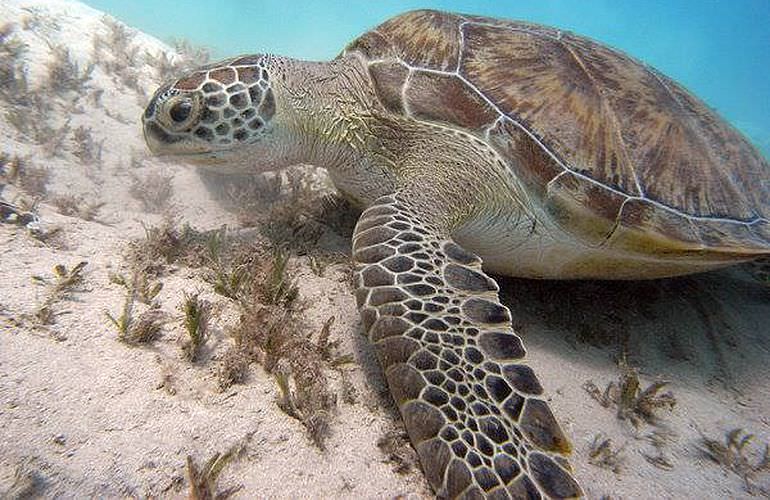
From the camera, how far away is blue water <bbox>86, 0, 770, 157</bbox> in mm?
44344

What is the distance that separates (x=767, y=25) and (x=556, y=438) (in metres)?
126

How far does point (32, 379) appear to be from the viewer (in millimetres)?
1298

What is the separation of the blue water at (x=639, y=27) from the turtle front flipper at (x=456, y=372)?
36.1m

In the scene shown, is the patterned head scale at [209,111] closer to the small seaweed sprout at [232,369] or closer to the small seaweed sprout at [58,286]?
the small seaweed sprout at [58,286]

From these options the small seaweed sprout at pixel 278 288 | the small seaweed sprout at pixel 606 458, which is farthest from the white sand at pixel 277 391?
the small seaweed sprout at pixel 278 288

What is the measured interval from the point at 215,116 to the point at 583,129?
2.34 meters

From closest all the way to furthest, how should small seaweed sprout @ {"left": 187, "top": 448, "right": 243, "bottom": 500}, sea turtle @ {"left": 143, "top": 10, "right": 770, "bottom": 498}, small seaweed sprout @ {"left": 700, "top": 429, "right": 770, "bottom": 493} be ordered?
small seaweed sprout @ {"left": 187, "top": 448, "right": 243, "bottom": 500}, small seaweed sprout @ {"left": 700, "top": 429, "right": 770, "bottom": 493}, sea turtle @ {"left": 143, "top": 10, "right": 770, "bottom": 498}

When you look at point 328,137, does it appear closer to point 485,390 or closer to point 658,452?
point 485,390

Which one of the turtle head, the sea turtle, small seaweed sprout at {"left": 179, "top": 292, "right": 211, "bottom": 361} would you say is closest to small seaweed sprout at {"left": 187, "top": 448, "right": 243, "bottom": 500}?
small seaweed sprout at {"left": 179, "top": 292, "right": 211, "bottom": 361}

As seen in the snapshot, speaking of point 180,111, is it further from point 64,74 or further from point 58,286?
point 64,74

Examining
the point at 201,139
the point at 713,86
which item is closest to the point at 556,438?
the point at 201,139

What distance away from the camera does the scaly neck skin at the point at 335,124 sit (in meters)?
2.71

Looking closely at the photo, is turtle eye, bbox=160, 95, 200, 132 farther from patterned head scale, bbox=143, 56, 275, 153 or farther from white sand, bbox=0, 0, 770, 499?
white sand, bbox=0, 0, 770, 499

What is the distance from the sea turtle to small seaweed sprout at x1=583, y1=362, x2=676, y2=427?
764 millimetres
